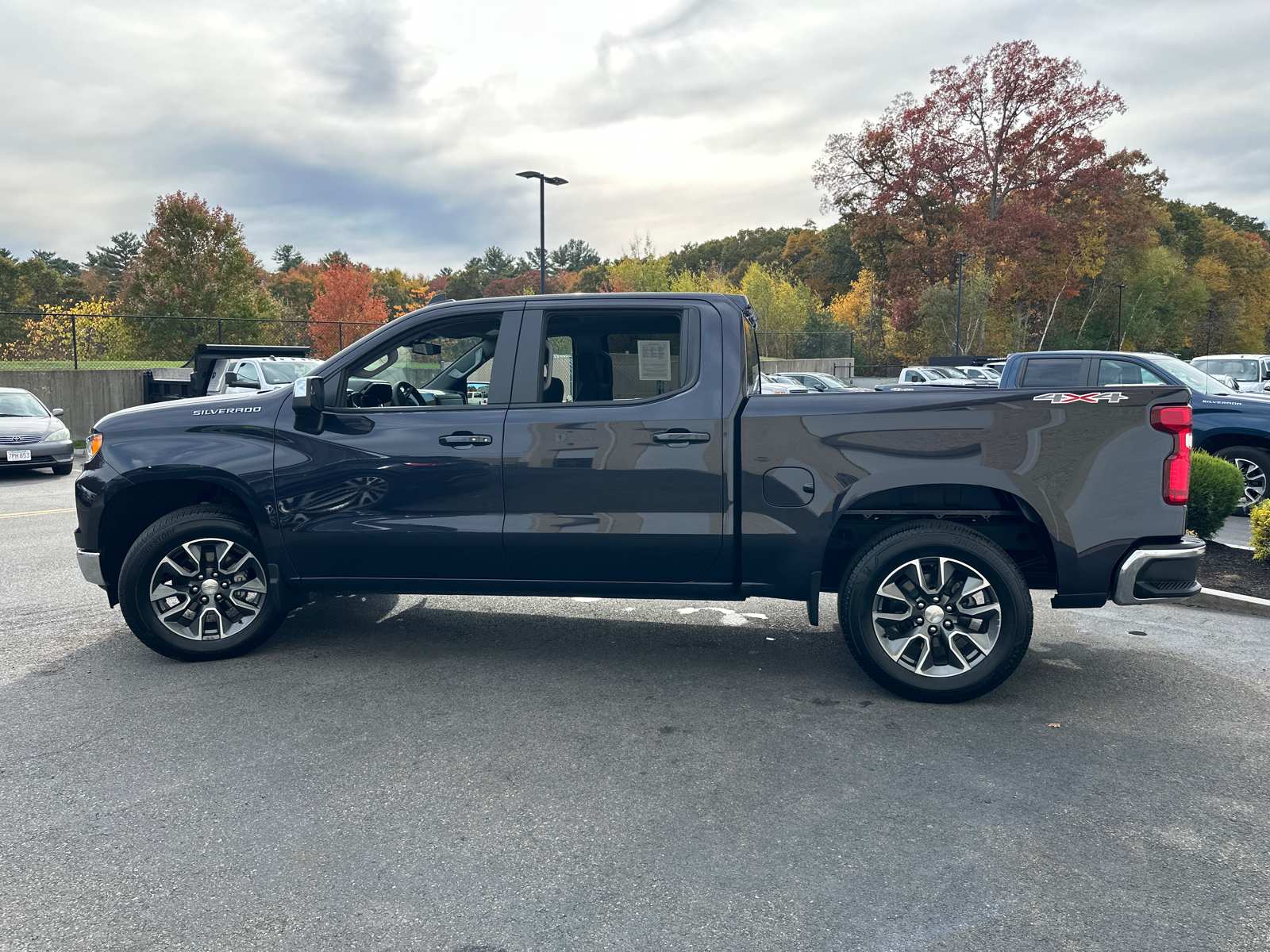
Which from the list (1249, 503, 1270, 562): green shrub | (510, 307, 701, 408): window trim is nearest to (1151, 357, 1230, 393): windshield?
(1249, 503, 1270, 562): green shrub

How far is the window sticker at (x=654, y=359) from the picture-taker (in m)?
4.73

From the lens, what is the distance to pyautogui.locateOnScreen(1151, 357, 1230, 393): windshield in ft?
34.5

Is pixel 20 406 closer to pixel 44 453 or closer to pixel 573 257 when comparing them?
pixel 44 453

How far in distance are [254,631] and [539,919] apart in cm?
317

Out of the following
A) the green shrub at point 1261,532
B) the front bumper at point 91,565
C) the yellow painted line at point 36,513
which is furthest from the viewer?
the yellow painted line at point 36,513

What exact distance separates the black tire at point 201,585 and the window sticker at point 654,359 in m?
2.38

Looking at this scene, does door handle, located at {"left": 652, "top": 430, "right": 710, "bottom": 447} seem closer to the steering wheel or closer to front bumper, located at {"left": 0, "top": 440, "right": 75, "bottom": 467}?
the steering wheel

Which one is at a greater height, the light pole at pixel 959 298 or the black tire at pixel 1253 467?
the light pole at pixel 959 298

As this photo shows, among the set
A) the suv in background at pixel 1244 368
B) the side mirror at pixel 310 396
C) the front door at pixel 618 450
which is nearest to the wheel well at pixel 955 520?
the front door at pixel 618 450

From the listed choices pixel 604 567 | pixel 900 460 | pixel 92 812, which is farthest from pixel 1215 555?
pixel 92 812

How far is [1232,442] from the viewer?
34.3ft

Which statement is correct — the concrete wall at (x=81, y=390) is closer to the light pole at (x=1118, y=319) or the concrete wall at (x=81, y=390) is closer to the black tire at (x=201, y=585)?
the black tire at (x=201, y=585)

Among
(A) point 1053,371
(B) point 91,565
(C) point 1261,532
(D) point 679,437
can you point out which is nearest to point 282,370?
(B) point 91,565

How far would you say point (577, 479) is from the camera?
15.3 ft
